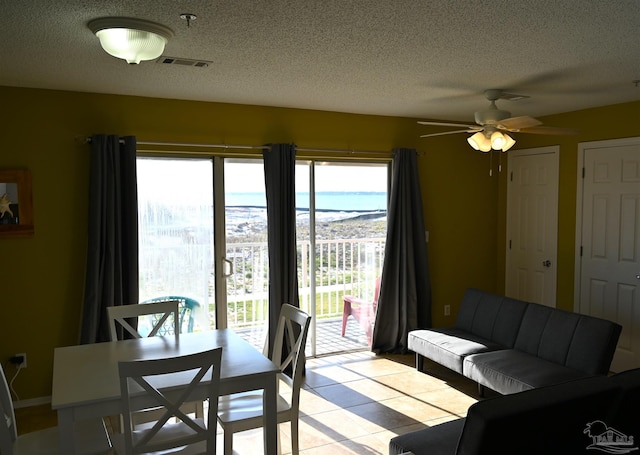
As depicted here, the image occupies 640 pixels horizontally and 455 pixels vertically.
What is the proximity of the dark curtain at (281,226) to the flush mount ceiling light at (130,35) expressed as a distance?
6.68 feet

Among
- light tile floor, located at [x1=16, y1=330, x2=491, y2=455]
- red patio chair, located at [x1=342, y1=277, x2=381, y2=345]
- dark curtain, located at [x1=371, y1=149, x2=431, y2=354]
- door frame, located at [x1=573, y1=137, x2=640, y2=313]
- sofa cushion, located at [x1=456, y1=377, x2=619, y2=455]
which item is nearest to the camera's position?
sofa cushion, located at [x1=456, y1=377, x2=619, y2=455]

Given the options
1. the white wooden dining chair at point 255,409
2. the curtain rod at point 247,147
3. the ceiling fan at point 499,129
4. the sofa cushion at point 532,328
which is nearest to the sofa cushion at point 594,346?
the sofa cushion at point 532,328

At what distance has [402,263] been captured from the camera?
512 cm

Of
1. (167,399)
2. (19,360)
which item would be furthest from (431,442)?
(19,360)

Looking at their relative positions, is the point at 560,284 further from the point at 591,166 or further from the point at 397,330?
the point at 397,330

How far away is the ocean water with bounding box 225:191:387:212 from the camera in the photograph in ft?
15.0

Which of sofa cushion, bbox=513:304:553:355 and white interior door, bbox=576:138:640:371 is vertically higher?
white interior door, bbox=576:138:640:371

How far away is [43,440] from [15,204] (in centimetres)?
201

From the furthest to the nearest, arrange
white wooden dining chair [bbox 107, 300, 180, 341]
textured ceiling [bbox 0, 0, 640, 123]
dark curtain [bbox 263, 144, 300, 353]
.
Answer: dark curtain [bbox 263, 144, 300, 353], white wooden dining chair [bbox 107, 300, 180, 341], textured ceiling [bbox 0, 0, 640, 123]

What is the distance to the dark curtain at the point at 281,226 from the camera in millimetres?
4516

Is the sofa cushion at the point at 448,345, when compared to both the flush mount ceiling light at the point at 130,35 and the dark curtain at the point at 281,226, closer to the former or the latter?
the dark curtain at the point at 281,226

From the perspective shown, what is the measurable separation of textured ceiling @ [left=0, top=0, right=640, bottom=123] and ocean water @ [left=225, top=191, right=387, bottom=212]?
85 cm

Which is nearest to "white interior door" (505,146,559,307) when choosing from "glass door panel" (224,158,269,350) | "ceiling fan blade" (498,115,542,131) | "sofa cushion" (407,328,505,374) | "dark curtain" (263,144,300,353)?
"sofa cushion" (407,328,505,374)

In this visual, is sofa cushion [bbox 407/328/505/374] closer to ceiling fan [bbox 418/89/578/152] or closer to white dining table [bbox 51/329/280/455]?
ceiling fan [bbox 418/89/578/152]
